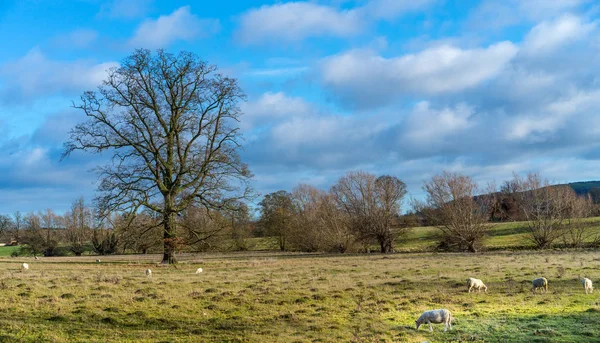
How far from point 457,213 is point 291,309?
1473 inches

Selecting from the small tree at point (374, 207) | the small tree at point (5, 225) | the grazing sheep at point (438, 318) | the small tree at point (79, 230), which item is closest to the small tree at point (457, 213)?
the small tree at point (374, 207)

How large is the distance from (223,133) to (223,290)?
55.0 feet

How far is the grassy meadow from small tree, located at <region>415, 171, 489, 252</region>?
24334mm

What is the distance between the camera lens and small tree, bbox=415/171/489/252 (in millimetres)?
47406

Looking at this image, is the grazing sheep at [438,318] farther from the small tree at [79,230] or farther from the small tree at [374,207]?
the small tree at [79,230]

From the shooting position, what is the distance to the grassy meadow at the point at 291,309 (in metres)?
11.7

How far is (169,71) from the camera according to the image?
106 feet

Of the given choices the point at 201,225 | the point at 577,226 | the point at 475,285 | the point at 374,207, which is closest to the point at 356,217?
the point at 374,207

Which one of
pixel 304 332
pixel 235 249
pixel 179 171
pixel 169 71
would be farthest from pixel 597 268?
pixel 235 249

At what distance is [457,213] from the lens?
1890 inches

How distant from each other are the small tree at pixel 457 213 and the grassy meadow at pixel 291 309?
2433 cm

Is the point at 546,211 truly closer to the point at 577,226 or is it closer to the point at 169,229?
the point at 577,226

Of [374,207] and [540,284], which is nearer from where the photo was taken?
[540,284]

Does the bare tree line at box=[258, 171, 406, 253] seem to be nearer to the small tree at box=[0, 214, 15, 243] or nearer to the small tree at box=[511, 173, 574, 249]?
the small tree at box=[511, 173, 574, 249]
